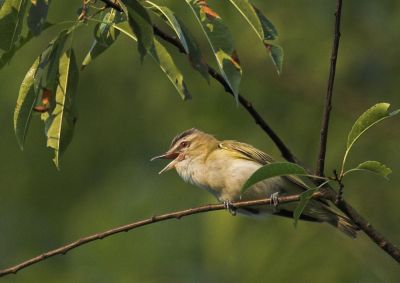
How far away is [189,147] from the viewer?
6000mm

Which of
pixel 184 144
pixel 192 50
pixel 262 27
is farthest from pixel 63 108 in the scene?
pixel 184 144

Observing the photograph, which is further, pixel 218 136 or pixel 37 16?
pixel 218 136

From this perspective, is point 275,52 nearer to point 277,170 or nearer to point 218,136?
point 277,170

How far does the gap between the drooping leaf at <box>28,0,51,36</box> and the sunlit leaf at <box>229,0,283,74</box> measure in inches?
30.5

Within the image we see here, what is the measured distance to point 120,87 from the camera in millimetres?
11953

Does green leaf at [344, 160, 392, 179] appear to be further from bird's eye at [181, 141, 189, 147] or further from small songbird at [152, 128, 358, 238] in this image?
bird's eye at [181, 141, 189, 147]

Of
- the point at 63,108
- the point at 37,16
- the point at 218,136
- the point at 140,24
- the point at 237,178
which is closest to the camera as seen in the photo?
the point at 37,16

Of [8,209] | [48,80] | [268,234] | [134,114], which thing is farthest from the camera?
[8,209]

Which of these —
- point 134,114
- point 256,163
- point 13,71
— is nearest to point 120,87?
point 134,114

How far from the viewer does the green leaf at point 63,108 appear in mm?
3947

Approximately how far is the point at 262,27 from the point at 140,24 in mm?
533

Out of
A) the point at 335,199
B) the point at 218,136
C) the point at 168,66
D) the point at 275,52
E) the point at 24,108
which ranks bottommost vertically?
the point at 218,136

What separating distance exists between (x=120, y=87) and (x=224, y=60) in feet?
28.6

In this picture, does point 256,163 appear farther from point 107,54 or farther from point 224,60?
point 107,54
